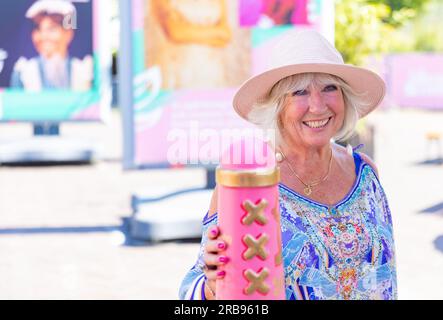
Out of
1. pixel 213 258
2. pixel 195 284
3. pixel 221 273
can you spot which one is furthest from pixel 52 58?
pixel 221 273

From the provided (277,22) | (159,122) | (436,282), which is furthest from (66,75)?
(436,282)

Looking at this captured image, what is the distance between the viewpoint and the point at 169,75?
821 centimetres

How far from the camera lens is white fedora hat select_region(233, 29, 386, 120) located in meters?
2.18

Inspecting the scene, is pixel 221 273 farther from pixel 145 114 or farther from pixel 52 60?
pixel 52 60

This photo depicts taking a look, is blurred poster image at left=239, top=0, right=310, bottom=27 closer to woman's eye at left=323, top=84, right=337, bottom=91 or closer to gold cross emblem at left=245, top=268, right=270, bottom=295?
woman's eye at left=323, top=84, right=337, bottom=91

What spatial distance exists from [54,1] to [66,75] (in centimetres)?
78

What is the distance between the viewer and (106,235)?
894cm

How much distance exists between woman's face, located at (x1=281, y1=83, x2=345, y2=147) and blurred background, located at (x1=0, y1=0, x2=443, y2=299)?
4.26 m

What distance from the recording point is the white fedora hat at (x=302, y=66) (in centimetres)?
218

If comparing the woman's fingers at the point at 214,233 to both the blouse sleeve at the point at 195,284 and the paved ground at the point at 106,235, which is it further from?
the paved ground at the point at 106,235

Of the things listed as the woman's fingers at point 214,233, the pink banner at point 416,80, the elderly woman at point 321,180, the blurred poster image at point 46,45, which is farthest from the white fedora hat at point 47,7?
the pink banner at point 416,80

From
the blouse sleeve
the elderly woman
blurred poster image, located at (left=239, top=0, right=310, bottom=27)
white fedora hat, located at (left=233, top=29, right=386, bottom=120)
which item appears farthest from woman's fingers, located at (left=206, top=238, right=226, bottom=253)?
blurred poster image, located at (left=239, top=0, right=310, bottom=27)

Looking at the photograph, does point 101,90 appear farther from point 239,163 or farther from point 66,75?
point 239,163

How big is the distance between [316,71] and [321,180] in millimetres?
366
